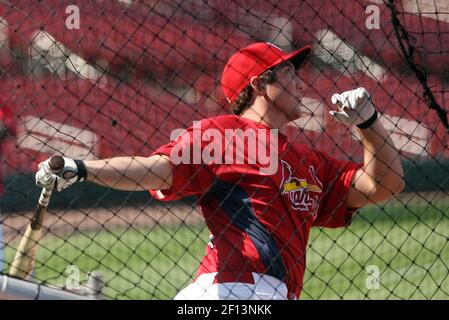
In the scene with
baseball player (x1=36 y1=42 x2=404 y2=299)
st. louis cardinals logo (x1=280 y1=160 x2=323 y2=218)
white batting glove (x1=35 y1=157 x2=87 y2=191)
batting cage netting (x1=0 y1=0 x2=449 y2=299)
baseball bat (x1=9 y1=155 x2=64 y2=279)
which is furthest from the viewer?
batting cage netting (x1=0 y1=0 x2=449 y2=299)

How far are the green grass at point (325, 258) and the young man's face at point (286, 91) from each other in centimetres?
239

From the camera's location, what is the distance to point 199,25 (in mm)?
7199

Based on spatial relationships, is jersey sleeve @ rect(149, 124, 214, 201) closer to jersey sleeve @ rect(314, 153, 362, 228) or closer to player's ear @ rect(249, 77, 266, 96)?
player's ear @ rect(249, 77, 266, 96)

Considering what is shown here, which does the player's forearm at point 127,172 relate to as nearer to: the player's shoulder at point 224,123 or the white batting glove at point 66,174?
the white batting glove at point 66,174

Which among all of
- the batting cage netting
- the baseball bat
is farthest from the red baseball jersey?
the batting cage netting

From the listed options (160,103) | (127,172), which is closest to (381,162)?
(127,172)

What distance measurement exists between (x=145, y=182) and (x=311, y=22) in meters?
4.37

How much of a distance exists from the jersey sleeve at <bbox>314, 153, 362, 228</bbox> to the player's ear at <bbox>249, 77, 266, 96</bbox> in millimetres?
378

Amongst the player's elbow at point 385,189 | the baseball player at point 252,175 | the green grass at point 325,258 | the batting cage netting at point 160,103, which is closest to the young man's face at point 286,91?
the baseball player at point 252,175

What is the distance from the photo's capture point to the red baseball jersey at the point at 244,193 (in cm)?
327

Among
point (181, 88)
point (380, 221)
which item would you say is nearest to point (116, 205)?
point (181, 88)

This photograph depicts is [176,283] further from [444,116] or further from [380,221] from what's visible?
[444,116]

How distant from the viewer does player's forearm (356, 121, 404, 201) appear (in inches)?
138

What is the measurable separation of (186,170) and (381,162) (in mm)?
778
